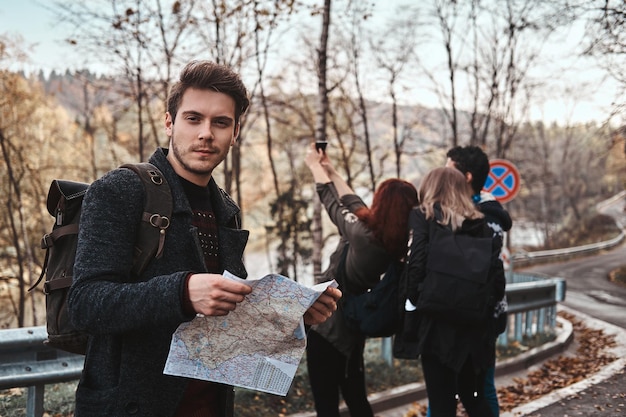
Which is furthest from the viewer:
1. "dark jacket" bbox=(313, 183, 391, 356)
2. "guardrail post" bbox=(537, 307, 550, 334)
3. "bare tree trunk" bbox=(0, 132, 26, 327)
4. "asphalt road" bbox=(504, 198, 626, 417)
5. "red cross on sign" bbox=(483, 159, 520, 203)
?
"bare tree trunk" bbox=(0, 132, 26, 327)

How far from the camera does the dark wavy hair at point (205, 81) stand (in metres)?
1.98

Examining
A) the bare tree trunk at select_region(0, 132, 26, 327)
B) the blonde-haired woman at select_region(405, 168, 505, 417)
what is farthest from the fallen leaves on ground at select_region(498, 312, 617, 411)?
the bare tree trunk at select_region(0, 132, 26, 327)

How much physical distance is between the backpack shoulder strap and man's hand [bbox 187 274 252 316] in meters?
0.27

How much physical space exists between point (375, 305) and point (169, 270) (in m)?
2.20

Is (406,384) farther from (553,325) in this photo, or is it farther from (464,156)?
(553,325)

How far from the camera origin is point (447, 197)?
3846 mm

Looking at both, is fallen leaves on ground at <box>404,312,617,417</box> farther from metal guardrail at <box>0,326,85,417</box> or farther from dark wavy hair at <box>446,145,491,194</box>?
metal guardrail at <box>0,326,85,417</box>

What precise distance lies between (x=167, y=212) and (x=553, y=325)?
30.3 ft

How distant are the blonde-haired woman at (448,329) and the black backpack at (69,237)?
2.14m

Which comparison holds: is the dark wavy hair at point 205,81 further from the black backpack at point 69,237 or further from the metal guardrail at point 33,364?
the metal guardrail at point 33,364

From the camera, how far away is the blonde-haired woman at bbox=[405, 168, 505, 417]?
358 centimetres

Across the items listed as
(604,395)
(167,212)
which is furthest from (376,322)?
(604,395)

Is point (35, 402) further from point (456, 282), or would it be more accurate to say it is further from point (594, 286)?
point (594, 286)

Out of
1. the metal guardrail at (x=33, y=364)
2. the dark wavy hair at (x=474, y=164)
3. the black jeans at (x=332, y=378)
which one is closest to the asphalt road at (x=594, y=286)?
the dark wavy hair at (x=474, y=164)
